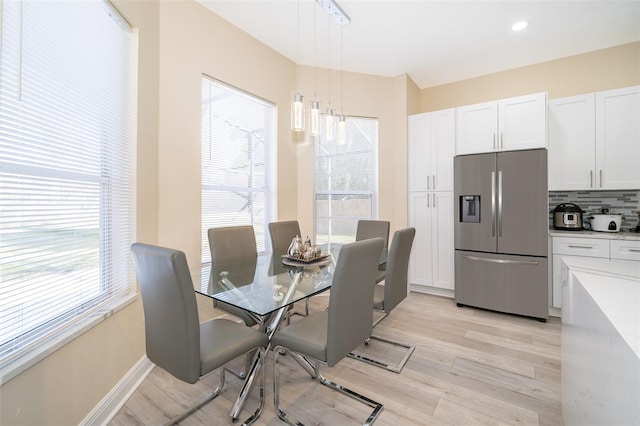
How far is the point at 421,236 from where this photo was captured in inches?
149

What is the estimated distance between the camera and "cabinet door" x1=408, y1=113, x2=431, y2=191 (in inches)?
147

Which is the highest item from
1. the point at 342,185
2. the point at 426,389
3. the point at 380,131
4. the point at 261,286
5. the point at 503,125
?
the point at 380,131

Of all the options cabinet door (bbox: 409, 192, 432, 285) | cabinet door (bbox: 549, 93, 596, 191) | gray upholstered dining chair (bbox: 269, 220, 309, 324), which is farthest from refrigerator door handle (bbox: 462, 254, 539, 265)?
gray upholstered dining chair (bbox: 269, 220, 309, 324)

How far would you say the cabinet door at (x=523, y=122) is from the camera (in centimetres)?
303

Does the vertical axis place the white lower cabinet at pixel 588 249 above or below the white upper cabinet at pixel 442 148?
below

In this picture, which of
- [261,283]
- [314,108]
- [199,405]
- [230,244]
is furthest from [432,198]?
[199,405]

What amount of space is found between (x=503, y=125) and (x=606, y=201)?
1.40 metres

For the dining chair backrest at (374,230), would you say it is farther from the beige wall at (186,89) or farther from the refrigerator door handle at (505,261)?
the beige wall at (186,89)

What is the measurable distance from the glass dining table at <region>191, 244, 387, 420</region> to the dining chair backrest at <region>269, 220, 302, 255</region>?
1.71ft

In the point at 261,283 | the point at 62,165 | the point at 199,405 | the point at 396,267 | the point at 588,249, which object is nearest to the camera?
the point at 62,165

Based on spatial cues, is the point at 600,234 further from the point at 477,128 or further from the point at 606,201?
the point at 477,128

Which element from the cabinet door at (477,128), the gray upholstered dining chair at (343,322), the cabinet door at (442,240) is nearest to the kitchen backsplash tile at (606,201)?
the cabinet door at (477,128)

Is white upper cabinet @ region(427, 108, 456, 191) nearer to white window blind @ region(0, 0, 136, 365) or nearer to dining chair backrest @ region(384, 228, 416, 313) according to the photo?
dining chair backrest @ region(384, 228, 416, 313)

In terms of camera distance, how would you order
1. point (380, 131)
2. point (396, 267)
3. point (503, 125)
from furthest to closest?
point (380, 131)
point (503, 125)
point (396, 267)
